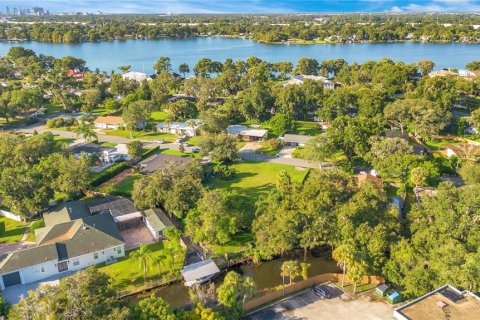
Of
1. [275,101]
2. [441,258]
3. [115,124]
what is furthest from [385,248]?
[115,124]

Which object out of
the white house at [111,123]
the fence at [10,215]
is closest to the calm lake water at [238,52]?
the white house at [111,123]

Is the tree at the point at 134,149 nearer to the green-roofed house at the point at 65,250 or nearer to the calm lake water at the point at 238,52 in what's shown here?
the green-roofed house at the point at 65,250

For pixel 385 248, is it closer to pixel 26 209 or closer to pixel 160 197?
pixel 160 197

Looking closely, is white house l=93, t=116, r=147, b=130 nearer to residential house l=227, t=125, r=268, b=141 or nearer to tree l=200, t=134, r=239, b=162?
residential house l=227, t=125, r=268, b=141

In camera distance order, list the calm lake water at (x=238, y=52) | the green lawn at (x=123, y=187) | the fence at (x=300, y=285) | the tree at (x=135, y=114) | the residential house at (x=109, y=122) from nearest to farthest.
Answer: the fence at (x=300, y=285) < the green lawn at (x=123, y=187) < the tree at (x=135, y=114) < the residential house at (x=109, y=122) < the calm lake water at (x=238, y=52)

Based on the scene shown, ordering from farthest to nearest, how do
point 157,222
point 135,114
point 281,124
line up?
point 135,114 → point 281,124 → point 157,222

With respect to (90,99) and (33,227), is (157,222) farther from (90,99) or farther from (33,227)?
(90,99)

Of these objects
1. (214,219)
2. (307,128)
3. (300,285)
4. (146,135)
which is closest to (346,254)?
(300,285)
